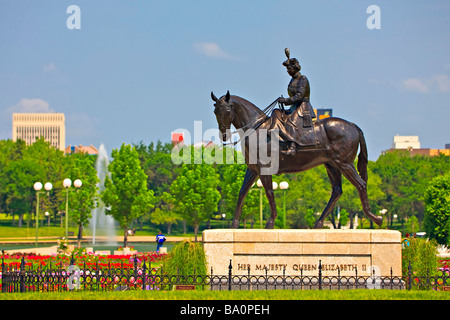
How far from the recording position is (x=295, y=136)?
594 inches

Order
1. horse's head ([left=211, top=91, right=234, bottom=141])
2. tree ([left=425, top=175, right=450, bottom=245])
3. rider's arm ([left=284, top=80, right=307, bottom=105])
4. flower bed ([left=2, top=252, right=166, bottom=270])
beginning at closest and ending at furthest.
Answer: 1. horse's head ([left=211, top=91, right=234, bottom=141])
2. rider's arm ([left=284, top=80, right=307, bottom=105])
3. flower bed ([left=2, top=252, right=166, bottom=270])
4. tree ([left=425, top=175, right=450, bottom=245])

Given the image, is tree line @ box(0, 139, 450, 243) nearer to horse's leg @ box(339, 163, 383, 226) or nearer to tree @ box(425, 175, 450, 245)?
tree @ box(425, 175, 450, 245)

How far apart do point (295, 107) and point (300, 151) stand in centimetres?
116

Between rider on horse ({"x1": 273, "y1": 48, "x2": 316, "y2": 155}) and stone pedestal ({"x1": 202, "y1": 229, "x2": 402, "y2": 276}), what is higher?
rider on horse ({"x1": 273, "y1": 48, "x2": 316, "y2": 155})

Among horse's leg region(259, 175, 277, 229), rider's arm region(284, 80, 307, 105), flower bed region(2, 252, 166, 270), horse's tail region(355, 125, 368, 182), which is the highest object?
rider's arm region(284, 80, 307, 105)

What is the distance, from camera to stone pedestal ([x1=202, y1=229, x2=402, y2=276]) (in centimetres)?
1430

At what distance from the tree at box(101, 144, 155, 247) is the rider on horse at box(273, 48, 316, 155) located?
110 feet

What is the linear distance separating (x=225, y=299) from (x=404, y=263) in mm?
6255

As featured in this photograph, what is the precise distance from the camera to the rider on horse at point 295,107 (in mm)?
15086

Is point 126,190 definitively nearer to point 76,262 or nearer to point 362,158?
point 76,262

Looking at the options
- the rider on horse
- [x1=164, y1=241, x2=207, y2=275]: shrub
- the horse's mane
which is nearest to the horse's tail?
the rider on horse

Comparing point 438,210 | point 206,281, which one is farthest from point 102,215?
point 206,281
